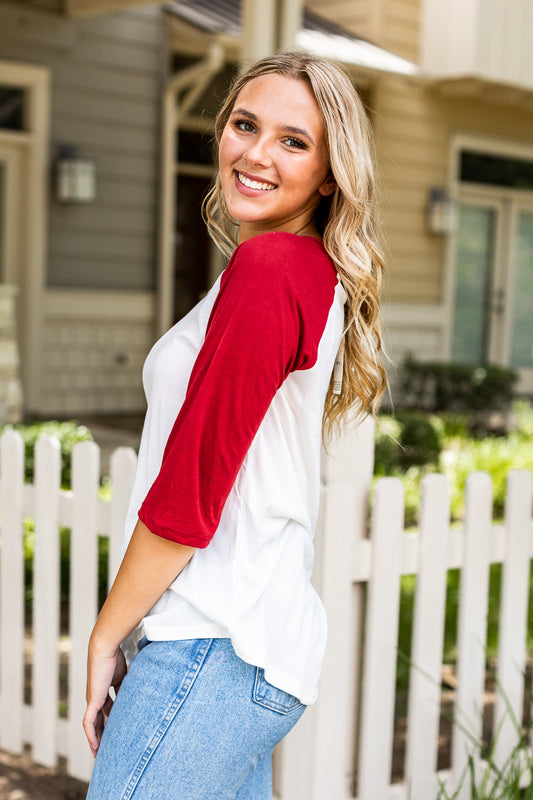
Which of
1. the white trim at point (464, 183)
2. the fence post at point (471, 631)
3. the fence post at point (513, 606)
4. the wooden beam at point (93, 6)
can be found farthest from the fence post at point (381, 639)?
the white trim at point (464, 183)

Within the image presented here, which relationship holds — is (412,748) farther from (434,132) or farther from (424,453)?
(434,132)

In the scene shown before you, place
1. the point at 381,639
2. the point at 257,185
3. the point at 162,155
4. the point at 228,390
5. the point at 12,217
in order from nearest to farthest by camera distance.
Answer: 1. the point at 228,390
2. the point at 257,185
3. the point at 381,639
4. the point at 12,217
5. the point at 162,155

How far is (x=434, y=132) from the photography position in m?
11.0

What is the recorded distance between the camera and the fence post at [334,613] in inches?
90.0

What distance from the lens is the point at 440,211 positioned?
10953mm

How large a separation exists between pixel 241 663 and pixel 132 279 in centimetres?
847

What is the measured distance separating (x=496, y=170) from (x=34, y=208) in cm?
590

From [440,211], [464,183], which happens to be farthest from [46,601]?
[464,183]

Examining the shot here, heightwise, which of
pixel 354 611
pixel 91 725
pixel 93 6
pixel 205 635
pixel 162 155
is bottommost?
pixel 354 611

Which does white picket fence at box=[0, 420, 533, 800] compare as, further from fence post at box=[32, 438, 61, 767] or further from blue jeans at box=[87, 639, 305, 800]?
blue jeans at box=[87, 639, 305, 800]

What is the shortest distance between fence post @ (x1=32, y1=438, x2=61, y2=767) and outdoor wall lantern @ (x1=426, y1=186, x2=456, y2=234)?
8886 mm

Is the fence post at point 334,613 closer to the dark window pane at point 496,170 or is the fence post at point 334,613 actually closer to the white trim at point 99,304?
the white trim at point 99,304

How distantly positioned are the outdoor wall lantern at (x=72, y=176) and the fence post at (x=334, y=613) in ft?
22.9

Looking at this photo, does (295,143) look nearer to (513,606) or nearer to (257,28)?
(513,606)
